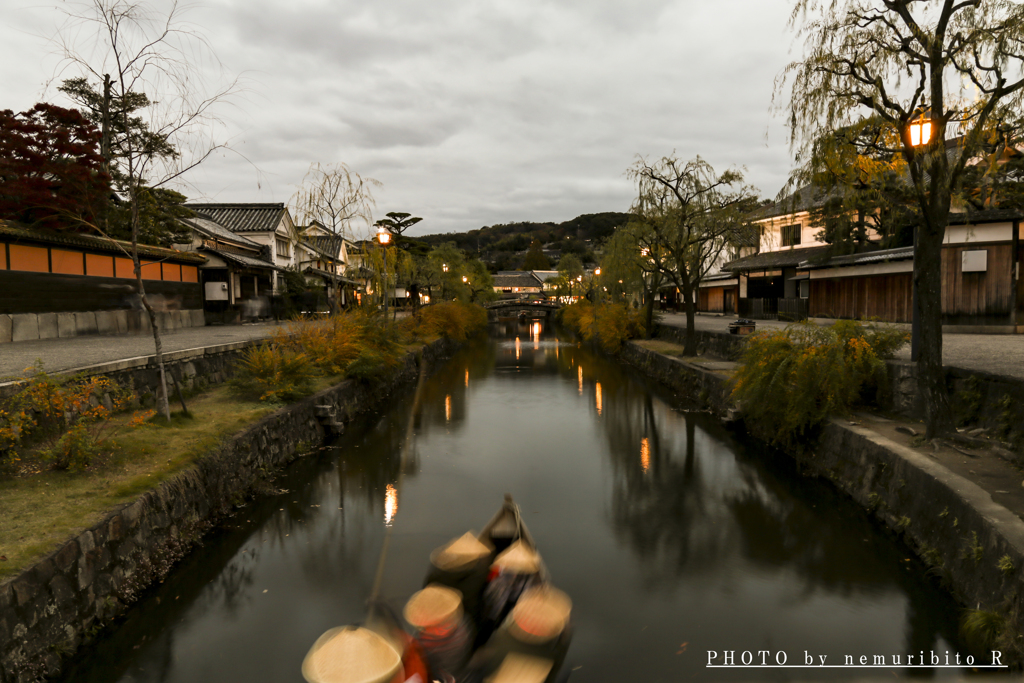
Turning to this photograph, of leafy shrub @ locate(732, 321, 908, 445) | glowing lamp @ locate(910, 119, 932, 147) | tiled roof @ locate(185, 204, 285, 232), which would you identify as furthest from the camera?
tiled roof @ locate(185, 204, 285, 232)

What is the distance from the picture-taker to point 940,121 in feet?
24.7

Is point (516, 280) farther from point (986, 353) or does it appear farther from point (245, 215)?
point (986, 353)

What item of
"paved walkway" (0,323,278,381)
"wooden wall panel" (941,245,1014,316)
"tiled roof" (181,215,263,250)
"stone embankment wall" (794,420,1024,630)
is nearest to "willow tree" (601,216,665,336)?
"wooden wall panel" (941,245,1014,316)

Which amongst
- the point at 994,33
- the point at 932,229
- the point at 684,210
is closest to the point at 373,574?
the point at 932,229

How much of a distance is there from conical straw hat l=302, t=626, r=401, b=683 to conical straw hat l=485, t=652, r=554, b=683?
0.73 meters

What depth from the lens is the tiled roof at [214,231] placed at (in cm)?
2895

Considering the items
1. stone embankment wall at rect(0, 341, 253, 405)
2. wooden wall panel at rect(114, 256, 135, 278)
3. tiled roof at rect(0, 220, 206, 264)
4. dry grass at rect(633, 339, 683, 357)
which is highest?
tiled roof at rect(0, 220, 206, 264)

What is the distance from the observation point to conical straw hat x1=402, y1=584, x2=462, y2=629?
14.8 ft

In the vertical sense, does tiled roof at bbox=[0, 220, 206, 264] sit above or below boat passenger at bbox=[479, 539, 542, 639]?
above

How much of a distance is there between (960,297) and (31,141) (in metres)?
28.0

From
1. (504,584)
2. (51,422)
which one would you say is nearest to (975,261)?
(504,584)

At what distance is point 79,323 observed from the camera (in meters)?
17.5

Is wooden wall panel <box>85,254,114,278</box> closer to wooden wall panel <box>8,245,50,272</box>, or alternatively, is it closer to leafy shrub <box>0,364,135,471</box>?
wooden wall panel <box>8,245,50,272</box>

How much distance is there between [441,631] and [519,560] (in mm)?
928
